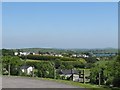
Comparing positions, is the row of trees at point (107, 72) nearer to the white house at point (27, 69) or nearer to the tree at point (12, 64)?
the white house at point (27, 69)

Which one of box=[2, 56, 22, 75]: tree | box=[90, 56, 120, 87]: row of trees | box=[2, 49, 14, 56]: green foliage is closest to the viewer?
box=[90, 56, 120, 87]: row of trees

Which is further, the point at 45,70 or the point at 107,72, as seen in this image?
the point at 45,70

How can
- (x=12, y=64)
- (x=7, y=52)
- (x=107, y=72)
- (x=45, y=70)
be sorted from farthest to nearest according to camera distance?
(x=7, y=52) → (x=12, y=64) → (x=45, y=70) → (x=107, y=72)

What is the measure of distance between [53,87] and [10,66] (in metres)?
3.13

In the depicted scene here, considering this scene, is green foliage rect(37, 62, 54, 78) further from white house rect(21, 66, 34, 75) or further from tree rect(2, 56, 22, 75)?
tree rect(2, 56, 22, 75)

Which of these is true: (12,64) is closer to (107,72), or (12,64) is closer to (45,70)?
(45,70)

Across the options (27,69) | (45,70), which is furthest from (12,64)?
(45,70)

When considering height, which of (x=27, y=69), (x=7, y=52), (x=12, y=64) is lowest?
(x=27, y=69)

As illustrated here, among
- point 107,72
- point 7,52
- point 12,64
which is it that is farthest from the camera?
point 7,52

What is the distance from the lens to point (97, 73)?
26.1 feet

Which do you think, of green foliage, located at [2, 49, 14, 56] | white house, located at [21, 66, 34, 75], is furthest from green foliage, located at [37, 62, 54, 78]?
green foliage, located at [2, 49, 14, 56]

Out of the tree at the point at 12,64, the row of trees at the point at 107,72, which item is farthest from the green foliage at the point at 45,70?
the row of trees at the point at 107,72

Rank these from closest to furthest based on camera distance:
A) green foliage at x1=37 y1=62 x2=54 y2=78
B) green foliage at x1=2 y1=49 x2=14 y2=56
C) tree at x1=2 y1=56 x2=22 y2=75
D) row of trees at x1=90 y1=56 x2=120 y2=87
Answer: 1. row of trees at x1=90 y1=56 x2=120 y2=87
2. green foliage at x1=37 y1=62 x2=54 y2=78
3. tree at x1=2 y1=56 x2=22 y2=75
4. green foliage at x1=2 y1=49 x2=14 y2=56

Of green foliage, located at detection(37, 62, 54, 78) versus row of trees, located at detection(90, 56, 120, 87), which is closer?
row of trees, located at detection(90, 56, 120, 87)
